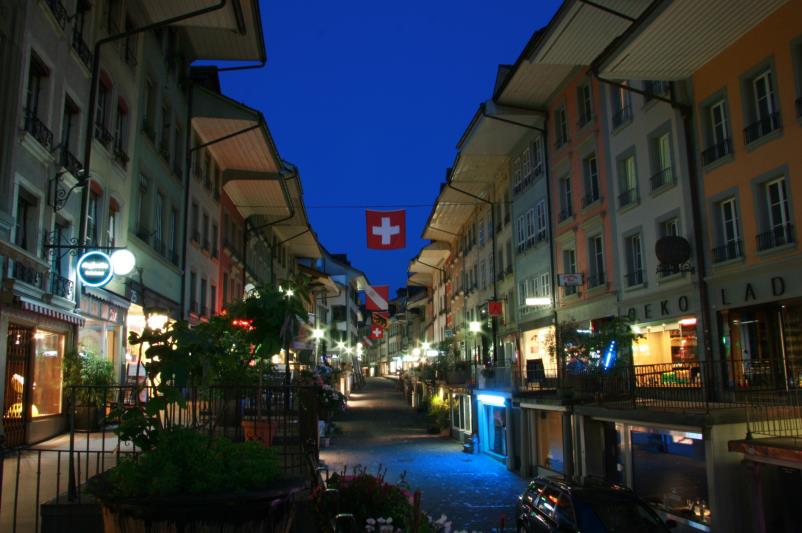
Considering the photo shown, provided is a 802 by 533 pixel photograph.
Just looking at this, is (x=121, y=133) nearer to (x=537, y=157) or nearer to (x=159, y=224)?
(x=159, y=224)

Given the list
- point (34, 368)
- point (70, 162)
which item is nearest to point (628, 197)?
point (70, 162)

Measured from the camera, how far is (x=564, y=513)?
12.1 metres

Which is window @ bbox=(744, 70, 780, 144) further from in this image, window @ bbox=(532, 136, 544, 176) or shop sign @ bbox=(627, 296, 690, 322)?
window @ bbox=(532, 136, 544, 176)

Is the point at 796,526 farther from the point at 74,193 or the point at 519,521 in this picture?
the point at 74,193

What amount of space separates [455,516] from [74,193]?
12.4 meters

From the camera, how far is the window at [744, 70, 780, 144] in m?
16.6

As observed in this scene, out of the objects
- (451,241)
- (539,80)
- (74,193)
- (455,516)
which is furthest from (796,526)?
(451,241)

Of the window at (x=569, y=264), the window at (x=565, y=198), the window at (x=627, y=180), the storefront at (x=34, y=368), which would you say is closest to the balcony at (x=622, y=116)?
the window at (x=627, y=180)

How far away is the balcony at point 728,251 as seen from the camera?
17656mm

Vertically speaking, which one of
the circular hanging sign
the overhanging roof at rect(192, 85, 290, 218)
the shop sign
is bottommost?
the shop sign

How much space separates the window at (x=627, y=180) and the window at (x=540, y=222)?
6205 mm

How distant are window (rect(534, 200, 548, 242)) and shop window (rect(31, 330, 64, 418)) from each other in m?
19.9

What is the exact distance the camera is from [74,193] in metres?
16.3

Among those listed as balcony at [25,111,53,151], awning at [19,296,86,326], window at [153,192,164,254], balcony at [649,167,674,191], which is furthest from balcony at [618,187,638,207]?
balcony at [25,111,53,151]
